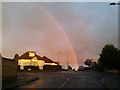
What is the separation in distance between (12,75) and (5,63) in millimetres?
4857

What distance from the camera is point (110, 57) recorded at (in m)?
80.4

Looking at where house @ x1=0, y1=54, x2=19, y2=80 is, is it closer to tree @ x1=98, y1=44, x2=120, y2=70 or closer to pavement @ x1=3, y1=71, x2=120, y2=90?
pavement @ x1=3, y1=71, x2=120, y2=90

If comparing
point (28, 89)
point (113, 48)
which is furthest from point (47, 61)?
point (28, 89)

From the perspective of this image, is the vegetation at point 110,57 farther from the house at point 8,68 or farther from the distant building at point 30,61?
the house at point 8,68

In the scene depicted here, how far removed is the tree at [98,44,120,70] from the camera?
7821 cm

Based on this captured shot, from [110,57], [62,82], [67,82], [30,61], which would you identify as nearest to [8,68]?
[62,82]

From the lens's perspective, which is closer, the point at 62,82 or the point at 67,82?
the point at 62,82

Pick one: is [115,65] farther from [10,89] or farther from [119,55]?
[10,89]

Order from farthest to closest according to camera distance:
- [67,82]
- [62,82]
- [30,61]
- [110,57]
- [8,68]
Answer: [30,61] < [110,57] < [8,68] < [67,82] < [62,82]

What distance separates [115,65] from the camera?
77.4 meters

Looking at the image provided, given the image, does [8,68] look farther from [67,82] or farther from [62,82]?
[67,82]

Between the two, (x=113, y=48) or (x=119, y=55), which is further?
(x=113, y=48)

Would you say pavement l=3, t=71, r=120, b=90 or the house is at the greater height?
the house

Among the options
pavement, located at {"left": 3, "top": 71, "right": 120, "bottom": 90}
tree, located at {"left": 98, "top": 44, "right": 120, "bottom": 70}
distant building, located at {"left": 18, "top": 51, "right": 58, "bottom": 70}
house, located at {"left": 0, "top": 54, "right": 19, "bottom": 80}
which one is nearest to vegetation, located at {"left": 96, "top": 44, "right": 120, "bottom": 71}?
tree, located at {"left": 98, "top": 44, "right": 120, "bottom": 70}
